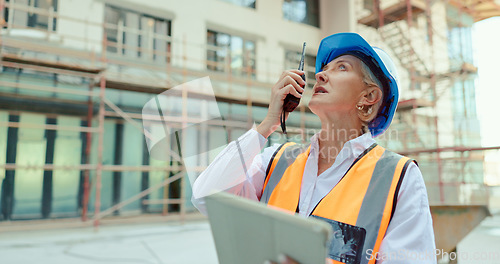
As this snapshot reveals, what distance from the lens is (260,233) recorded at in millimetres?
618

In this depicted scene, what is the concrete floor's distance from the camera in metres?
5.11

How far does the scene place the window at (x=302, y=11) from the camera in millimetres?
12180

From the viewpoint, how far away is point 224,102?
31.5ft

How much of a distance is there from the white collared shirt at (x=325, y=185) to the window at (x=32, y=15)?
7565 mm

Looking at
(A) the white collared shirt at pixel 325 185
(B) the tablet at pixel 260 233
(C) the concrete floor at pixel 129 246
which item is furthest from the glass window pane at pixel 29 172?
(B) the tablet at pixel 260 233

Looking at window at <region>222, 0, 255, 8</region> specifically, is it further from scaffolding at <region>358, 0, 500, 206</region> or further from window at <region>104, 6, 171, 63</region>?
scaffolding at <region>358, 0, 500, 206</region>

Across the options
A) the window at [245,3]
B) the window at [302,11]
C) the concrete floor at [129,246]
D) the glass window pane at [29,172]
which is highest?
the window at [302,11]

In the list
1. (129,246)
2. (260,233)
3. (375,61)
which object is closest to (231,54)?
(129,246)

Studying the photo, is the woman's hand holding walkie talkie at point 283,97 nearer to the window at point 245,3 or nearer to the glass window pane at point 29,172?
the glass window pane at point 29,172

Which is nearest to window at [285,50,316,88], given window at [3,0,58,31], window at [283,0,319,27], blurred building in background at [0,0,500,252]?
blurred building in background at [0,0,500,252]

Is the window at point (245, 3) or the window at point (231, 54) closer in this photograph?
the window at point (231, 54)

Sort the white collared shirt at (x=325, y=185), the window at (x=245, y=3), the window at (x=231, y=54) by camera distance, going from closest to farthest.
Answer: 1. the white collared shirt at (x=325, y=185)
2. the window at (x=231, y=54)
3. the window at (x=245, y=3)

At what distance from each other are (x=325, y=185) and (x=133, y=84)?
7.55 m

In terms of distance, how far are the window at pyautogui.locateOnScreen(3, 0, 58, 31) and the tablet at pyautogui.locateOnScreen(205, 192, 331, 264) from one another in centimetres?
810
